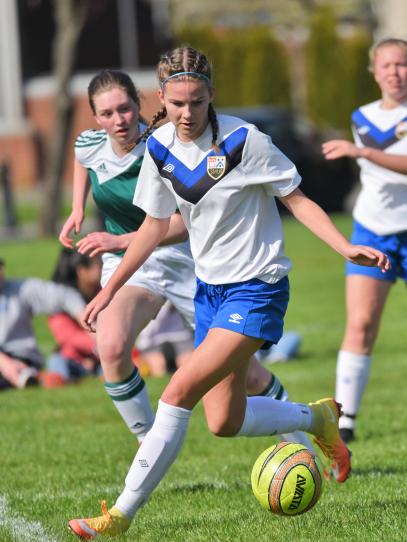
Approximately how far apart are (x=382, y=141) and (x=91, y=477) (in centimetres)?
257

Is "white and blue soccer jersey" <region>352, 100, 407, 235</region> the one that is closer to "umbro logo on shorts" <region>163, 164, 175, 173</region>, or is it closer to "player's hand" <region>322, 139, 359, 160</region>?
"player's hand" <region>322, 139, 359, 160</region>

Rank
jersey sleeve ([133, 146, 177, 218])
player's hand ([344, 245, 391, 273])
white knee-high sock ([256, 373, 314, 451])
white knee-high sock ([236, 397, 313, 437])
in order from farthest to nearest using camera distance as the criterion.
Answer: white knee-high sock ([256, 373, 314, 451])
white knee-high sock ([236, 397, 313, 437])
jersey sleeve ([133, 146, 177, 218])
player's hand ([344, 245, 391, 273])

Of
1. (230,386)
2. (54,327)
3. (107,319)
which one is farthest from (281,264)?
(54,327)

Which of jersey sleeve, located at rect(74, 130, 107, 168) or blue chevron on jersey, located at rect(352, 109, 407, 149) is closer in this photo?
jersey sleeve, located at rect(74, 130, 107, 168)

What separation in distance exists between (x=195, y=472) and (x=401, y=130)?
2312mm

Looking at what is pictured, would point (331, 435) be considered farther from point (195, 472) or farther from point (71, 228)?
point (71, 228)

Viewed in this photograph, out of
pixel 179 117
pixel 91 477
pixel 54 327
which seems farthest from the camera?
pixel 54 327

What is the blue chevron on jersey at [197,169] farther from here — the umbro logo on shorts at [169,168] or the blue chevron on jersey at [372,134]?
the blue chevron on jersey at [372,134]

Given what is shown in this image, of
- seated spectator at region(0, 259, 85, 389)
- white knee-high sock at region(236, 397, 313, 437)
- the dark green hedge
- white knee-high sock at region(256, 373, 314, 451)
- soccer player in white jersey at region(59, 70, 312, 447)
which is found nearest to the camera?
white knee-high sock at region(236, 397, 313, 437)

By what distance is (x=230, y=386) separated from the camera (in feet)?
18.6

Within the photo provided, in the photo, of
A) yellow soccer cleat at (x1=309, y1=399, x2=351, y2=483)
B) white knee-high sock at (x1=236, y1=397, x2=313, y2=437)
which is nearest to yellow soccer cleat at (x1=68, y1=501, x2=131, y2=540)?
white knee-high sock at (x1=236, y1=397, x2=313, y2=437)

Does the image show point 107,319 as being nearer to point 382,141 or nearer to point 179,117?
point 179,117

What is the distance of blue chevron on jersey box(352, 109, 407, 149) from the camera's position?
751 centimetres

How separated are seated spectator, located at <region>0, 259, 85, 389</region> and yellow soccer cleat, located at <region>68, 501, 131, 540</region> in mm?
5895
